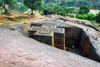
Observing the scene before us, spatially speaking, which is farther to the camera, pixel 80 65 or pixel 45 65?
pixel 80 65

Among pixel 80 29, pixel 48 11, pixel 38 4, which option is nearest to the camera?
pixel 80 29

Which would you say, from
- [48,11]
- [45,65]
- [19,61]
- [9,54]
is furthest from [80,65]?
[48,11]

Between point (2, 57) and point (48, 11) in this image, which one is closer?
point (2, 57)

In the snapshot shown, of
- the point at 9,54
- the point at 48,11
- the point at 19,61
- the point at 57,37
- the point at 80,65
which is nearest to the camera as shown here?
the point at 19,61

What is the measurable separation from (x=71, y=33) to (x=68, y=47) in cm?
234

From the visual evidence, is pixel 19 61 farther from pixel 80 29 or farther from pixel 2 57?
pixel 80 29

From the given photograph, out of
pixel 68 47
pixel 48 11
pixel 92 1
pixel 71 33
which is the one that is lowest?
pixel 68 47

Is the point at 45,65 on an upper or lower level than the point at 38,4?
lower

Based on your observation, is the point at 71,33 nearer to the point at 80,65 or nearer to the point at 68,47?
the point at 68,47

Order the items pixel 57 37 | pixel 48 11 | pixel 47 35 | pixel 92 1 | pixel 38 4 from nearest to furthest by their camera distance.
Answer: pixel 47 35 → pixel 57 37 → pixel 38 4 → pixel 48 11 → pixel 92 1

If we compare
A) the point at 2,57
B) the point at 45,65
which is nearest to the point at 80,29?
the point at 45,65

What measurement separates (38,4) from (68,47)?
1394 cm

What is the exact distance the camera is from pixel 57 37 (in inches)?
356

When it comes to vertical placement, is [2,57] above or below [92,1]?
below
